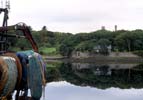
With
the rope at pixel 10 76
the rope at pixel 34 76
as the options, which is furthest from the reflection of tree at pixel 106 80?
the rope at pixel 10 76

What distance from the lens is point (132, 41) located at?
106375mm

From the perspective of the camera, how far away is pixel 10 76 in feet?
36.4

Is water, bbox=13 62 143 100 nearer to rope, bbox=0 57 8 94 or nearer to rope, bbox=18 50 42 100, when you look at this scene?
rope, bbox=18 50 42 100

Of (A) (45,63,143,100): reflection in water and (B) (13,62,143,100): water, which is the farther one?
(A) (45,63,143,100): reflection in water

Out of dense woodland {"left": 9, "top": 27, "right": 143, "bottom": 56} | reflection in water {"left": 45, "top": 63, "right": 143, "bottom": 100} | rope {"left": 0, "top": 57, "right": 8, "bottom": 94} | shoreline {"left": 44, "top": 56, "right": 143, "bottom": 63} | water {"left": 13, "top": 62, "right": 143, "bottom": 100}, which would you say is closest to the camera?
rope {"left": 0, "top": 57, "right": 8, "bottom": 94}

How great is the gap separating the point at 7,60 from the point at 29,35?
1228 millimetres

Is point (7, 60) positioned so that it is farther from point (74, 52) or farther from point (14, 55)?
point (74, 52)

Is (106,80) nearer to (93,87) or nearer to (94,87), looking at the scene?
(94,87)

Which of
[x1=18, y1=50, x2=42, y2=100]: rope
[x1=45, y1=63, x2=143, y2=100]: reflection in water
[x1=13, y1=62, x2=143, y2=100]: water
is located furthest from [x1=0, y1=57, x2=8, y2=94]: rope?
[x1=45, y1=63, x2=143, y2=100]: reflection in water

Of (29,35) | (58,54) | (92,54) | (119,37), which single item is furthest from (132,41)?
(29,35)

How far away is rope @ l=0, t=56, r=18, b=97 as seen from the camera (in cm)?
1106

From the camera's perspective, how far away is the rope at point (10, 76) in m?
11.1

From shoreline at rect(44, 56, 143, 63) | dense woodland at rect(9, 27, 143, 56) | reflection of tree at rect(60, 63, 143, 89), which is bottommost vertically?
shoreline at rect(44, 56, 143, 63)

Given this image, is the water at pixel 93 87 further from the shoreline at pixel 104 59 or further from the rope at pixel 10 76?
the shoreline at pixel 104 59
